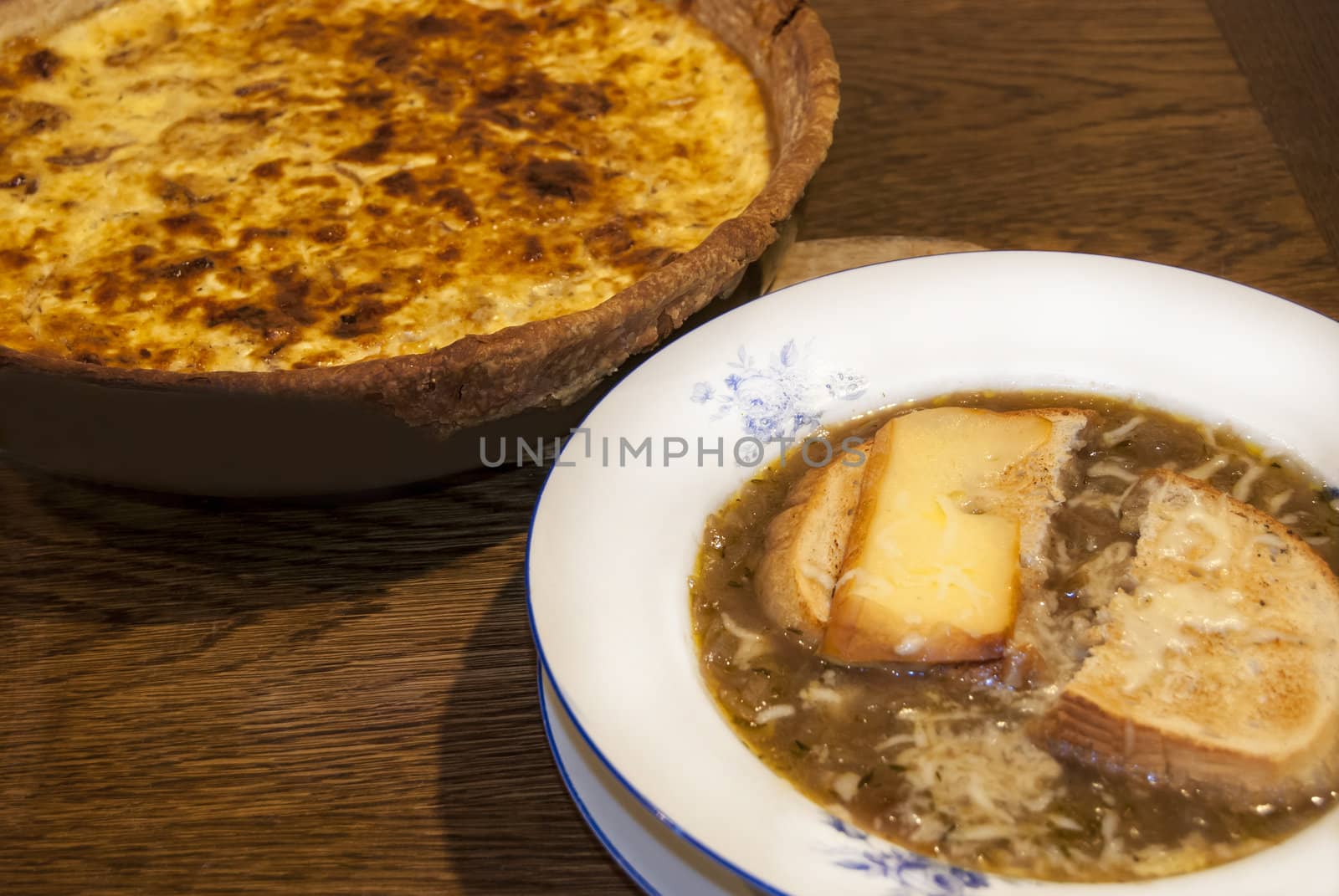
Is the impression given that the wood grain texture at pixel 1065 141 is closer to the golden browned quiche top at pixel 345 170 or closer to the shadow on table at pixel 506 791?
the golden browned quiche top at pixel 345 170

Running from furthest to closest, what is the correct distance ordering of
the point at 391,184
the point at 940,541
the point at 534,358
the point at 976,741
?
the point at 391,184, the point at 534,358, the point at 940,541, the point at 976,741

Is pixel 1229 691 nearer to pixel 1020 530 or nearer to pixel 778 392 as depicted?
pixel 1020 530

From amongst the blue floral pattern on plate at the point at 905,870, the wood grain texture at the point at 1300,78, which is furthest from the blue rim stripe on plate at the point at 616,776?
the wood grain texture at the point at 1300,78

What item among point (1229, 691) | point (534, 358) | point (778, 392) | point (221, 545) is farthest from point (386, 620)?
point (1229, 691)

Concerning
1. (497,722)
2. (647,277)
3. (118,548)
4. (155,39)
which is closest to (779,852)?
(497,722)

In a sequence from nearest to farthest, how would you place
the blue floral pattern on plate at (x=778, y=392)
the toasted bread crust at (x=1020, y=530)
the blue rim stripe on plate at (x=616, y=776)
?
the blue rim stripe on plate at (x=616, y=776), the toasted bread crust at (x=1020, y=530), the blue floral pattern on plate at (x=778, y=392)

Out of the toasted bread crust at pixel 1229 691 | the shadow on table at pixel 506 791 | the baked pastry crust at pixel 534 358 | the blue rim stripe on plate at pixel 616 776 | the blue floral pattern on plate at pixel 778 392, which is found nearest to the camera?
the blue rim stripe on plate at pixel 616 776

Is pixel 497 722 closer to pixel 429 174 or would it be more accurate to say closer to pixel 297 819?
pixel 297 819
